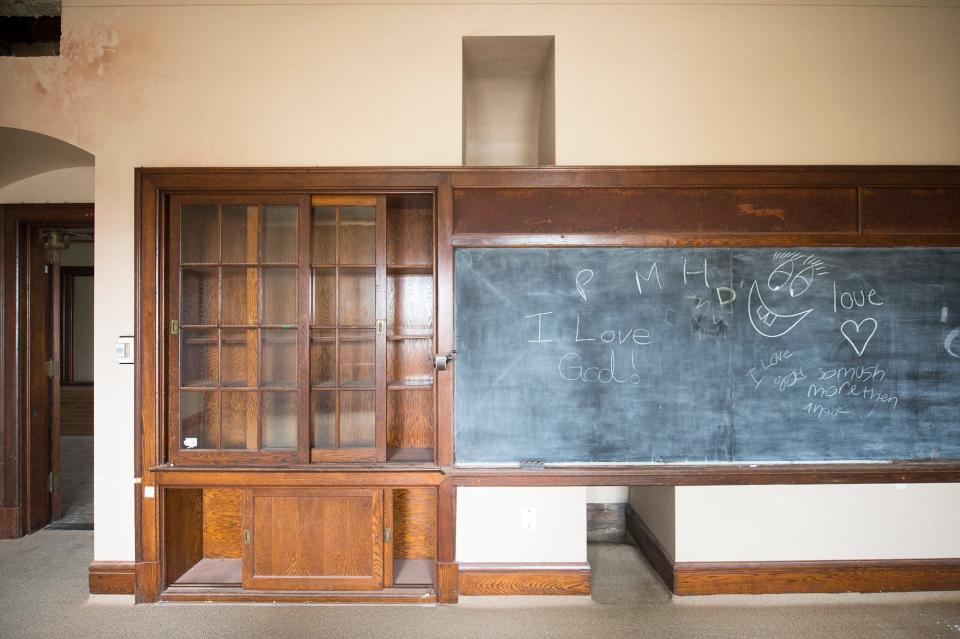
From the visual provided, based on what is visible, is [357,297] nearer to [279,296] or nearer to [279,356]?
[279,296]

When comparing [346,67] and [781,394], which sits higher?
[346,67]

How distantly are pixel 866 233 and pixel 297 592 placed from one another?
Answer: 3.39 m

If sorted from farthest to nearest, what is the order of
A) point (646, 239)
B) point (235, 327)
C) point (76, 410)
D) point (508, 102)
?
point (76, 410), point (508, 102), point (235, 327), point (646, 239)

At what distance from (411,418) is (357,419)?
0.35m

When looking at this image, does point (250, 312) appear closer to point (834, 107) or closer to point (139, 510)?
point (139, 510)

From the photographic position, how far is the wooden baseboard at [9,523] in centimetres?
325

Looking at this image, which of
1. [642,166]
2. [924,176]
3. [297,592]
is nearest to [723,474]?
[642,166]

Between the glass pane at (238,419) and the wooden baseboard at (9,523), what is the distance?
1957mm

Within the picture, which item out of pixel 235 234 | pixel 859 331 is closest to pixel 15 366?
pixel 235 234

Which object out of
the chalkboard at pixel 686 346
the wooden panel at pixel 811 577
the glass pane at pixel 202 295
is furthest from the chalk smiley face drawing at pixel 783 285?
the glass pane at pixel 202 295

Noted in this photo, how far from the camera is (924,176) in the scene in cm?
249

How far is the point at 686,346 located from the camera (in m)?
2.49

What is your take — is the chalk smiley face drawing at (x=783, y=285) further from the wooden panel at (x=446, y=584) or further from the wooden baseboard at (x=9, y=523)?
the wooden baseboard at (x=9, y=523)

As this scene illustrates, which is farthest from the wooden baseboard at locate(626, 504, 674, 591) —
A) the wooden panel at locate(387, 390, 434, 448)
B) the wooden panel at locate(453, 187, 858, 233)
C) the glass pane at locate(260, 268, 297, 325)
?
the glass pane at locate(260, 268, 297, 325)
